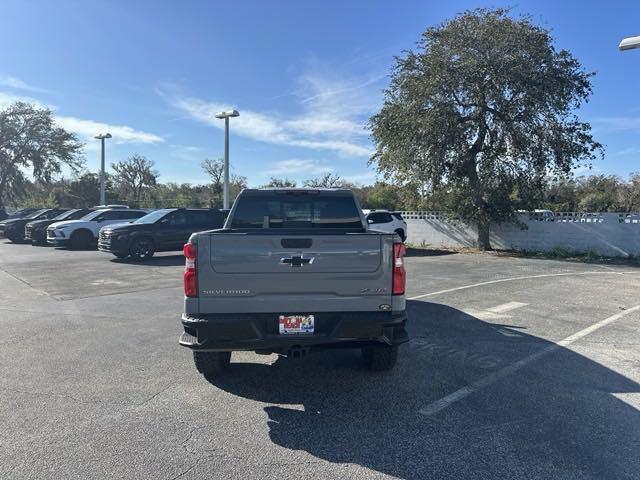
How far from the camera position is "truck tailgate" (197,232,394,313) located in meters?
4.22

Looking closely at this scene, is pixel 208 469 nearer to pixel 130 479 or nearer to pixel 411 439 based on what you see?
pixel 130 479

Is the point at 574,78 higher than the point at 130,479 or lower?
higher

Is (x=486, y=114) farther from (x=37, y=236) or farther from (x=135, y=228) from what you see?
(x=37, y=236)

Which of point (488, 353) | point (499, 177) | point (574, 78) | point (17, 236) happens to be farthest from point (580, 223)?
point (17, 236)

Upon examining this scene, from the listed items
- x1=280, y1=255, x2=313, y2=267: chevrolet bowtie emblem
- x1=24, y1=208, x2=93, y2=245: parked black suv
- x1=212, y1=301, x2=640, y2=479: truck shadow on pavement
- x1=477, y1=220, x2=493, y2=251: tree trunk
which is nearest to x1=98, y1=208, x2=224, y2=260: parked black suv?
x1=24, y1=208, x2=93, y2=245: parked black suv

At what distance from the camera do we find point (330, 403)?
14.3 ft

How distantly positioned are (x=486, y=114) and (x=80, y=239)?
1763 centimetres

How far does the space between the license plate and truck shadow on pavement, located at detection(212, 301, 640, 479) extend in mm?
689

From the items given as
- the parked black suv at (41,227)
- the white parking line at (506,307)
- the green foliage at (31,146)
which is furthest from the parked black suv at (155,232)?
the green foliage at (31,146)

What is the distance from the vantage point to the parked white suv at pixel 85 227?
771 inches

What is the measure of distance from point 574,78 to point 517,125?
276 centimetres

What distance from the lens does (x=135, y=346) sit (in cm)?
621

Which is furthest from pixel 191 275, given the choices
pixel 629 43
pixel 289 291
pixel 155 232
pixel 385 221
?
pixel 385 221

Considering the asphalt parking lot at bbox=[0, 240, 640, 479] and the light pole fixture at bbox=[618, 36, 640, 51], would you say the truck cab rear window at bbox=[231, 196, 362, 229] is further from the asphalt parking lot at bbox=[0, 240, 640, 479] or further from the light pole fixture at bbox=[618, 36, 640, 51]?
the light pole fixture at bbox=[618, 36, 640, 51]
